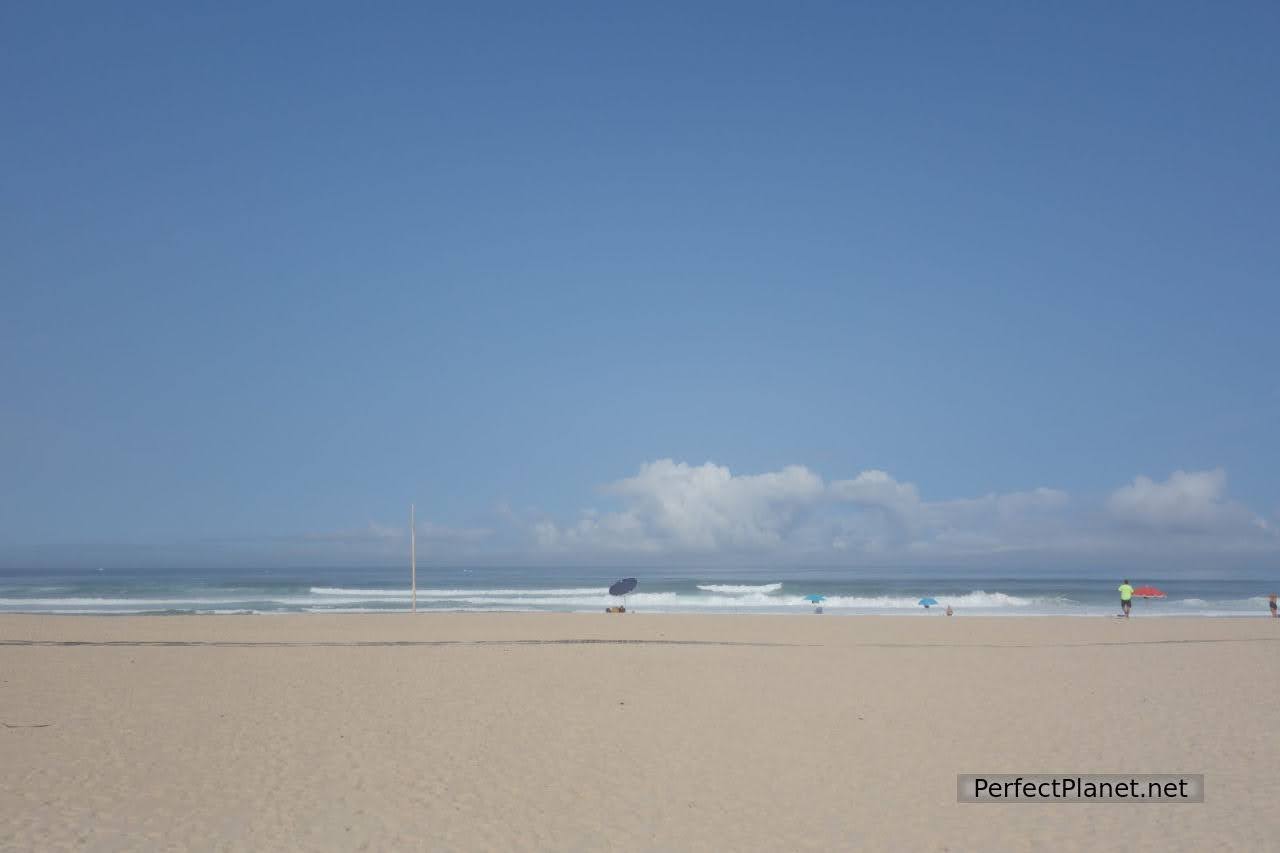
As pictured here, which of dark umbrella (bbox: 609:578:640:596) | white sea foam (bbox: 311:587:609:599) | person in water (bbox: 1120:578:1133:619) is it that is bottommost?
white sea foam (bbox: 311:587:609:599)

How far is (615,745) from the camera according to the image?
10.6 meters

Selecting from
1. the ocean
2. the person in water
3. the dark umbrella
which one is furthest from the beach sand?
the ocean

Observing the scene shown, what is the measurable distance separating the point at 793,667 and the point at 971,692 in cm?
391

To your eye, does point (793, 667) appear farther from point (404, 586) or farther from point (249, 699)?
point (404, 586)

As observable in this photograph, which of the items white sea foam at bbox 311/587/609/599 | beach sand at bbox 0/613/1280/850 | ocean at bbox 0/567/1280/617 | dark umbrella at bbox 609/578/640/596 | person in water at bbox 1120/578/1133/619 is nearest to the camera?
beach sand at bbox 0/613/1280/850

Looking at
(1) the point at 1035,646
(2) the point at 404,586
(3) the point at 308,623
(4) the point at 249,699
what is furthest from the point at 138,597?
(1) the point at 1035,646

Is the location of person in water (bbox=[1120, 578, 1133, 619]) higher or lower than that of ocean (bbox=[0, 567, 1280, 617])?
higher

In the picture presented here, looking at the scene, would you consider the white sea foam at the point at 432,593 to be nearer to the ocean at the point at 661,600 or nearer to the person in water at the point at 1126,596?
the ocean at the point at 661,600

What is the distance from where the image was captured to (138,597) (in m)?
52.5

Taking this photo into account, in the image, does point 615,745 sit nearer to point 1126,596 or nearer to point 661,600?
point 1126,596

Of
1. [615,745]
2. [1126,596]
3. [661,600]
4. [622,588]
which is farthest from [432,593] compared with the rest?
[615,745]

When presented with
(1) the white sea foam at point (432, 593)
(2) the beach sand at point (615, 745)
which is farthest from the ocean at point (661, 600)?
(2) the beach sand at point (615, 745)

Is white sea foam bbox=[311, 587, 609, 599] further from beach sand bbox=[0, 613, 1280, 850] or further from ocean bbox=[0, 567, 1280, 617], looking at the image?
beach sand bbox=[0, 613, 1280, 850]

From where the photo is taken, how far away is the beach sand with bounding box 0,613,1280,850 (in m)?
7.48
